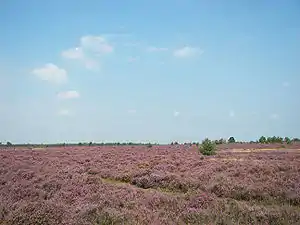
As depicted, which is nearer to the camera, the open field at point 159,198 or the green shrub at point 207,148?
the open field at point 159,198

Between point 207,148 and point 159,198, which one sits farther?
point 207,148

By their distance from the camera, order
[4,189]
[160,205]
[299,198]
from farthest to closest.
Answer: [4,189] → [299,198] → [160,205]

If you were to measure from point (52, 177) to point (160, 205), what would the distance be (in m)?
9.70

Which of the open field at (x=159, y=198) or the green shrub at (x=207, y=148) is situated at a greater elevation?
the green shrub at (x=207, y=148)

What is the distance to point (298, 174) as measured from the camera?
830 inches

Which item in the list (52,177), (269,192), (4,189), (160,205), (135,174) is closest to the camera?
(160,205)

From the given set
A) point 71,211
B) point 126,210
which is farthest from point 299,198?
point 71,211

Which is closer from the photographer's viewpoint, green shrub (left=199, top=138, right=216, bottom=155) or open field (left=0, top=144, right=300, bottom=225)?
open field (left=0, top=144, right=300, bottom=225)

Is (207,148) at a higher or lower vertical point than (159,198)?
higher

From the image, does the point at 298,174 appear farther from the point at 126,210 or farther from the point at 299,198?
the point at 126,210

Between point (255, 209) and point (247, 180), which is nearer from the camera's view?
point (255, 209)

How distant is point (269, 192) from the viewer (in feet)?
55.9

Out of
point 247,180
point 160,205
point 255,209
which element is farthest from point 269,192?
point 160,205

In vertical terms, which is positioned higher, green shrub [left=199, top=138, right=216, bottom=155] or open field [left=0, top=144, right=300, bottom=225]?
green shrub [left=199, top=138, right=216, bottom=155]
